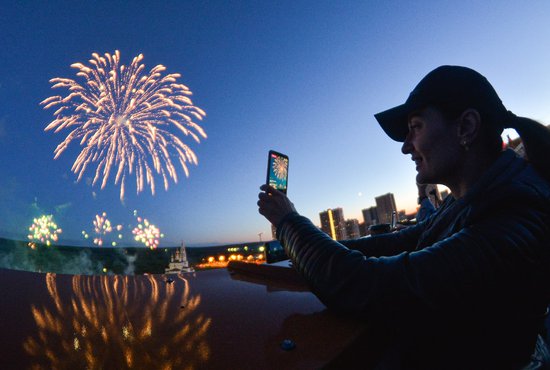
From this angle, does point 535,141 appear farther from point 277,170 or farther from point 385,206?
A: point 385,206

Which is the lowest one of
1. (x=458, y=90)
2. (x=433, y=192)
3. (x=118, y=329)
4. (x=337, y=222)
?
(x=337, y=222)

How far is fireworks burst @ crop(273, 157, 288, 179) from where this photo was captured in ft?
7.14

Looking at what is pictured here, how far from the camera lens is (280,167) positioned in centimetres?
224

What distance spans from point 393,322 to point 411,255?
0.24 metres

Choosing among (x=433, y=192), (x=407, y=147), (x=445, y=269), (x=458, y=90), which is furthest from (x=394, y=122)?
(x=433, y=192)

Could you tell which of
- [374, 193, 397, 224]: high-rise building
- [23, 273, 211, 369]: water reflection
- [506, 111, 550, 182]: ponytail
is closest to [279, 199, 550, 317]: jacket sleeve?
[506, 111, 550, 182]: ponytail

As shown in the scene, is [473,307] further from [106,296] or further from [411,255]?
[106,296]

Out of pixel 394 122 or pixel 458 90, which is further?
pixel 394 122

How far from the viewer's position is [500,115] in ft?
4.49

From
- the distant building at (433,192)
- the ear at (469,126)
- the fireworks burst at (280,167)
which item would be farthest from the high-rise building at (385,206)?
the ear at (469,126)

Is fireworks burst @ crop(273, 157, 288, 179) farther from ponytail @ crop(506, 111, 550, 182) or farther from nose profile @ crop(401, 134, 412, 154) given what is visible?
ponytail @ crop(506, 111, 550, 182)

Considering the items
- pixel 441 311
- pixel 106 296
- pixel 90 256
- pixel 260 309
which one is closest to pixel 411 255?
pixel 441 311

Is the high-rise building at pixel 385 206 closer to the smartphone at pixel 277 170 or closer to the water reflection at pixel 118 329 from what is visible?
→ the smartphone at pixel 277 170

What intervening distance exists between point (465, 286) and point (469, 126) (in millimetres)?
919
